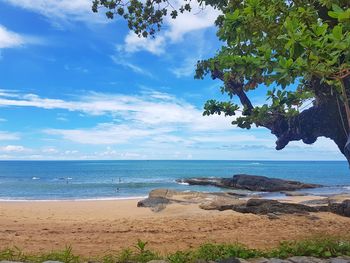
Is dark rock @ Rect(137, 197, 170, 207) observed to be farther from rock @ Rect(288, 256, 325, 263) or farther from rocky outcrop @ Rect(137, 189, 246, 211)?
rock @ Rect(288, 256, 325, 263)

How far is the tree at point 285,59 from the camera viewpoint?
451 cm

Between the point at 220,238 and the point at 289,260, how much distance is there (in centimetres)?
502

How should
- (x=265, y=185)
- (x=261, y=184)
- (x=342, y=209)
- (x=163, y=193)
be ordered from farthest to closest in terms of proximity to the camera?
1. (x=261, y=184)
2. (x=265, y=185)
3. (x=163, y=193)
4. (x=342, y=209)

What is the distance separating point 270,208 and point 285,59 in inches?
477

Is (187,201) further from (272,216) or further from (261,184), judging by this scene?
(261,184)

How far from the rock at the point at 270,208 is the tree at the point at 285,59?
5.07 m

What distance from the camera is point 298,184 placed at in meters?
45.0

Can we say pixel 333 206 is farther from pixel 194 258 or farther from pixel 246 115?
pixel 194 258

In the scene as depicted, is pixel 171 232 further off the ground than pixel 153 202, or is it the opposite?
pixel 153 202

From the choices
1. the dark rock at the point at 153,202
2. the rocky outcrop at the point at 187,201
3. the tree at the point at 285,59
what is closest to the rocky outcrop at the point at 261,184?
the rocky outcrop at the point at 187,201

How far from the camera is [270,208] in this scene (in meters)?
15.8

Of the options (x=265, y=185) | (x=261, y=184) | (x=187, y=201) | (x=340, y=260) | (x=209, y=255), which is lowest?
(x=340, y=260)

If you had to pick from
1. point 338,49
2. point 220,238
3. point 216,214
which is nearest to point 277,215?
point 216,214

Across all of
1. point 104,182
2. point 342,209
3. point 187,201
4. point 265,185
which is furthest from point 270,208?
point 104,182
